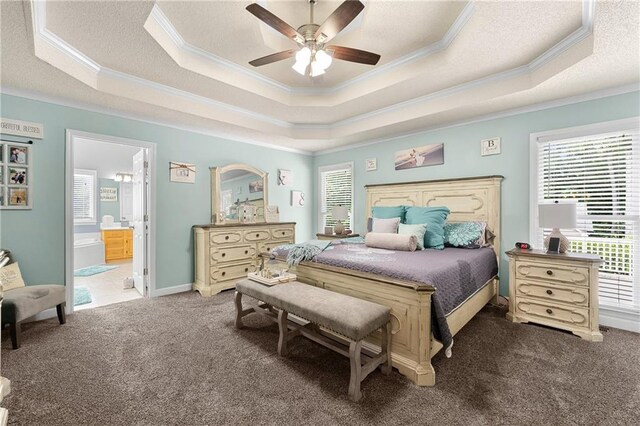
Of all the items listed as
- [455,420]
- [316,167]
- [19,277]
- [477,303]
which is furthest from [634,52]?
[19,277]

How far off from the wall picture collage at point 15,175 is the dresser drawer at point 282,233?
292 cm

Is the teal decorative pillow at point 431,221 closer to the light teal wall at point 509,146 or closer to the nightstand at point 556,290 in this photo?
the nightstand at point 556,290

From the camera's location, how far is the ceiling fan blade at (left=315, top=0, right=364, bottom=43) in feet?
5.64

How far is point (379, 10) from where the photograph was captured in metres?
2.27

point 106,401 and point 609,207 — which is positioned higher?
point 609,207

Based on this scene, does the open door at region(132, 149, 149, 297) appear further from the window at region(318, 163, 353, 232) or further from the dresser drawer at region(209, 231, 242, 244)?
the window at region(318, 163, 353, 232)

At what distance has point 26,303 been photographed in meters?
2.38

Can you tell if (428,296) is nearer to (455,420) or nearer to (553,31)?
(455,420)

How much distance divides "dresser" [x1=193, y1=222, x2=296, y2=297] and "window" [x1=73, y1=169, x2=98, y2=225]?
16.0 ft

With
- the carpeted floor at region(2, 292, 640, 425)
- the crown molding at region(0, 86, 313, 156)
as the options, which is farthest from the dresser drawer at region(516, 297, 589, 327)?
the crown molding at region(0, 86, 313, 156)

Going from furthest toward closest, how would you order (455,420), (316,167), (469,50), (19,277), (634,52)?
(316,167) < (19,277) < (469,50) < (634,52) < (455,420)

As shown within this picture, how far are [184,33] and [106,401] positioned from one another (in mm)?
2963

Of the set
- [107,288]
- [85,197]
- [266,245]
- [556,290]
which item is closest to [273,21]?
[266,245]

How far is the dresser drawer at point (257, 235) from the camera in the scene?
4238 millimetres
